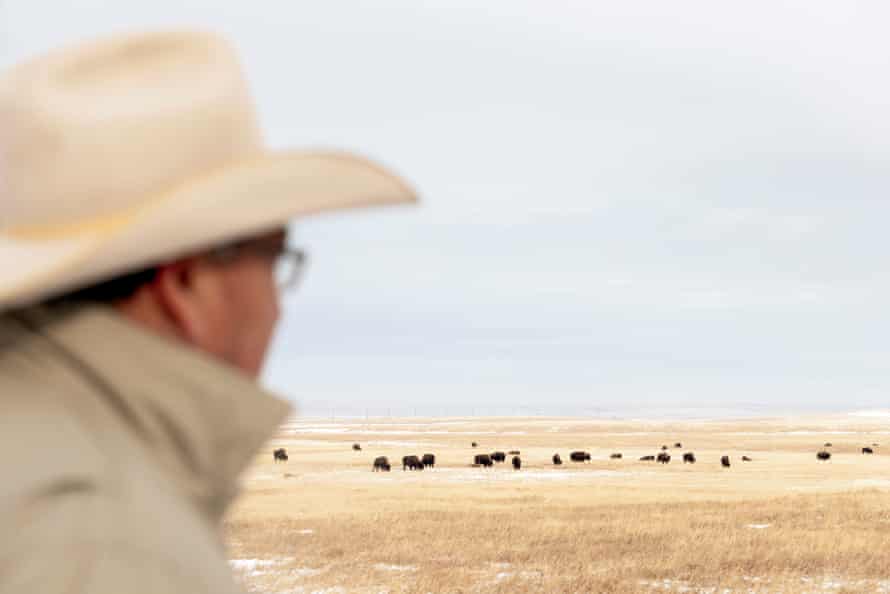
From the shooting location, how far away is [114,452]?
147 cm

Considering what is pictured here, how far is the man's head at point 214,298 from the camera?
1.66 metres

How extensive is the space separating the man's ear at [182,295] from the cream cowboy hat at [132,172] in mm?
67

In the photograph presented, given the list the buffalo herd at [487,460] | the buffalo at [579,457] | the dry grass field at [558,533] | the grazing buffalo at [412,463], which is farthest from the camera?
the buffalo at [579,457]

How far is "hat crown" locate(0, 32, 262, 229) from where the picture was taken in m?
1.67

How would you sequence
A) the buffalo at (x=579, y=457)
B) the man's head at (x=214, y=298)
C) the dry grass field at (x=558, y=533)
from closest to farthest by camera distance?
the man's head at (x=214, y=298), the dry grass field at (x=558, y=533), the buffalo at (x=579, y=457)

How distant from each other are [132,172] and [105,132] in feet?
0.23

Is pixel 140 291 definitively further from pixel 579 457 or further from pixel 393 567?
pixel 579 457

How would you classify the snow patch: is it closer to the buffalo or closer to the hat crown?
the hat crown

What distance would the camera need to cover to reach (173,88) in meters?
1.78

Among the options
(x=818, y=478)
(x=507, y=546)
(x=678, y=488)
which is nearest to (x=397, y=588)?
(x=507, y=546)

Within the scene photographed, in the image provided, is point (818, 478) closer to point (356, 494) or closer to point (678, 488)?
point (678, 488)

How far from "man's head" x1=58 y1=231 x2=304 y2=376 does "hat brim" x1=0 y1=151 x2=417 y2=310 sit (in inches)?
2.0

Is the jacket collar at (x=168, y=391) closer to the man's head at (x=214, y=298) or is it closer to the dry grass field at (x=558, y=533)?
the man's head at (x=214, y=298)

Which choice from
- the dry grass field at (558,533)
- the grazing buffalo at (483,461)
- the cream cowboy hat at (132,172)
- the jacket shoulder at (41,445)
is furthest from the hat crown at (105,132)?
the grazing buffalo at (483,461)
